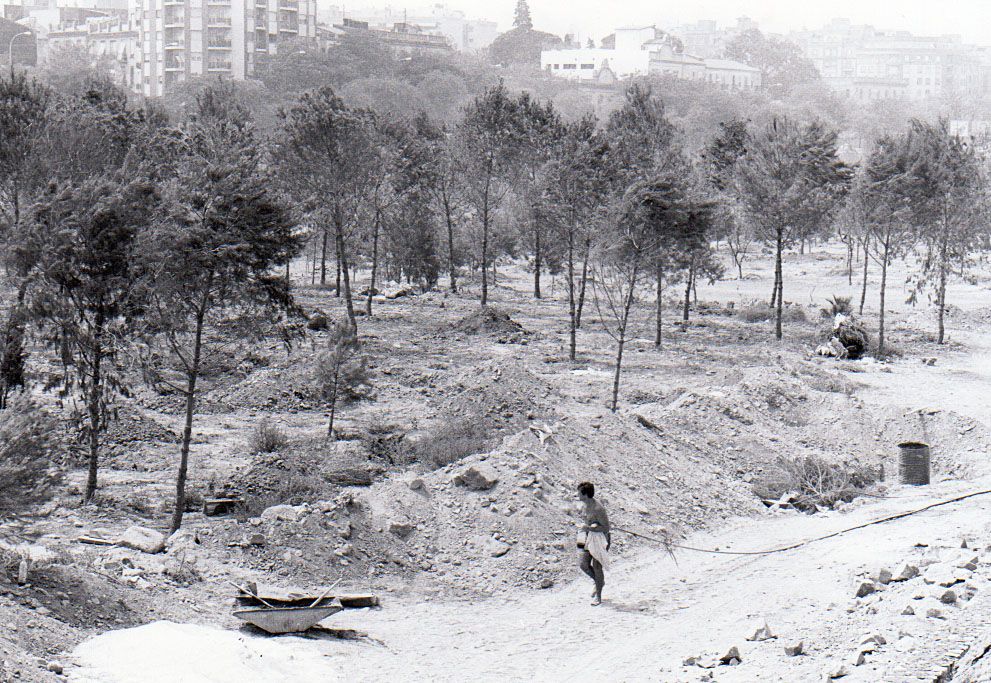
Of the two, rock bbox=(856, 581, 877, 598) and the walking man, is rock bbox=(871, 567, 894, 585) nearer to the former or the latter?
rock bbox=(856, 581, 877, 598)

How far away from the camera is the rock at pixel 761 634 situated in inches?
472

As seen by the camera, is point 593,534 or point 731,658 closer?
point 731,658

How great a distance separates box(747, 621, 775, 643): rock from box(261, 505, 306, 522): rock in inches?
242

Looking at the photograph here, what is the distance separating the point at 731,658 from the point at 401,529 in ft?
17.8

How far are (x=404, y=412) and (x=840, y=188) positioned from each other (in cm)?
2082

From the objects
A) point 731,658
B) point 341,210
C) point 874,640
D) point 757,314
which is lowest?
point 731,658

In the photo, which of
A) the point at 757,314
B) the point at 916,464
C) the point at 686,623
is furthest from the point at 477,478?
the point at 757,314

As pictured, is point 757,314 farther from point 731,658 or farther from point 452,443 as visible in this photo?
point 731,658

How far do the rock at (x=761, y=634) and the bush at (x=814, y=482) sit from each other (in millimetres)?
6416

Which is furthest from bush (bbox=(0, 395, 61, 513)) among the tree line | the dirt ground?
the tree line

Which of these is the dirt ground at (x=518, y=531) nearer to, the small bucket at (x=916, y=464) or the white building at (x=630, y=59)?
the small bucket at (x=916, y=464)

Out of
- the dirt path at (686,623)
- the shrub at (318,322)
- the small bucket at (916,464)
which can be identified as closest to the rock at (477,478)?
the dirt path at (686,623)

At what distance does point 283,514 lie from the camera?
1490cm

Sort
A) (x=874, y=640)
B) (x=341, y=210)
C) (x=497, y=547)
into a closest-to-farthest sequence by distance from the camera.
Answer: (x=874, y=640) → (x=497, y=547) → (x=341, y=210)
